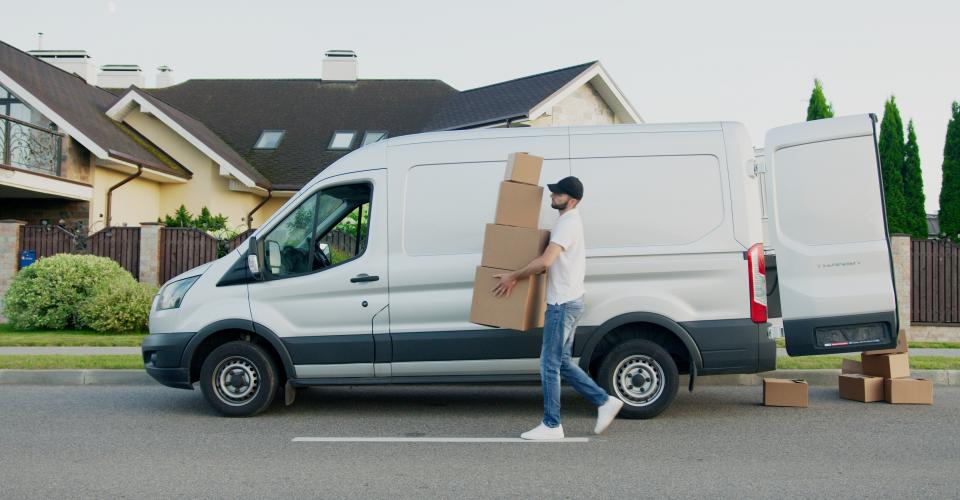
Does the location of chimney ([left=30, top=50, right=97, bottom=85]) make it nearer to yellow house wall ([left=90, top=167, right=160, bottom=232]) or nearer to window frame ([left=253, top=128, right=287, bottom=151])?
window frame ([left=253, top=128, right=287, bottom=151])

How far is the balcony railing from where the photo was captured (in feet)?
59.5

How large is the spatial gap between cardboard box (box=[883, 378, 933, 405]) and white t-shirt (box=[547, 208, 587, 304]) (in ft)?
12.1

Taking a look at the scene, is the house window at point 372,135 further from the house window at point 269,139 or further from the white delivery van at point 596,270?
the white delivery van at point 596,270

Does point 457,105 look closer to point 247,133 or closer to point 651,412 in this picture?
point 247,133

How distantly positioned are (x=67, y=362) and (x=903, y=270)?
13082 millimetres

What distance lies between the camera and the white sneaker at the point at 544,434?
6449 millimetres

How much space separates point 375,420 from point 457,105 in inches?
746

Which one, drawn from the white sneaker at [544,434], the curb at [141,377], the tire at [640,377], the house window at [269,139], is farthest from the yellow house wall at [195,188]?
the white sneaker at [544,434]

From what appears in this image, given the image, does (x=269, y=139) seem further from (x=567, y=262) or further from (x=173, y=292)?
(x=567, y=262)

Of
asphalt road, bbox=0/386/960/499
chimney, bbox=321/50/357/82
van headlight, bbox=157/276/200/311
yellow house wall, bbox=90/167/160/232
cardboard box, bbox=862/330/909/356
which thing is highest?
chimney, bbox=321/50/357/82

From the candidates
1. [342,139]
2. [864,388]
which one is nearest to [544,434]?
[864,388]

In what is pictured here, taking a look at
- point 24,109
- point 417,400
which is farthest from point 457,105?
point 417,400

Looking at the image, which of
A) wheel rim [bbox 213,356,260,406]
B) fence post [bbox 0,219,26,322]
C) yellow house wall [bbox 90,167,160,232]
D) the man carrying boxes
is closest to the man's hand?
the man carrying boxes

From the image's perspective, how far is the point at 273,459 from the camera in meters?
5.91
